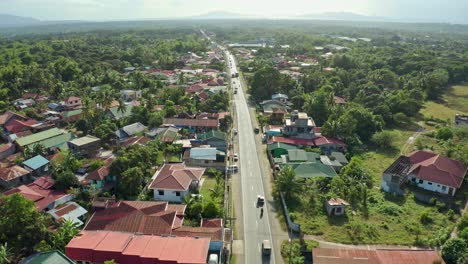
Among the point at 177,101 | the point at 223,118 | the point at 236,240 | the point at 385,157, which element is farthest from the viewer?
the point at 177,101

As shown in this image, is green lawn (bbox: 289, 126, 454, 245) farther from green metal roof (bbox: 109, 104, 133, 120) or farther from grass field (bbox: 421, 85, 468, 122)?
grass field (bbox: 421, 85, 468, 122)

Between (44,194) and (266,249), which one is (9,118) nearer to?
(44,194)

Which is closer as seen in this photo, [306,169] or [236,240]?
[236,240]

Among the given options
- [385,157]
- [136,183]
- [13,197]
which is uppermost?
[13,197]

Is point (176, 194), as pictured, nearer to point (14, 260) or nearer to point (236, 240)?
point (236, 240)

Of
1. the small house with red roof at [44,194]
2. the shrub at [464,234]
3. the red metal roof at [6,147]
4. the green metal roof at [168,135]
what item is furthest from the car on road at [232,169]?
the red metal roof at [6,147]

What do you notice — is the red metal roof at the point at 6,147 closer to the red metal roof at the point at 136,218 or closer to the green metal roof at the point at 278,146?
the red metal roof at the point at 136,218

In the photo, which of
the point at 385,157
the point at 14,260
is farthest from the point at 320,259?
the point at 385,157
